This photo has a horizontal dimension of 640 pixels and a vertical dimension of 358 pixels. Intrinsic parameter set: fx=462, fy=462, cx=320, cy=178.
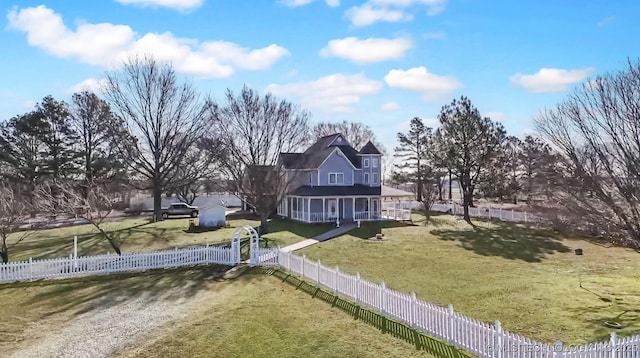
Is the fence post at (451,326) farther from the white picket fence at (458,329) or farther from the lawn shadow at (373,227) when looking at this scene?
the lawn shadow at (373,227)

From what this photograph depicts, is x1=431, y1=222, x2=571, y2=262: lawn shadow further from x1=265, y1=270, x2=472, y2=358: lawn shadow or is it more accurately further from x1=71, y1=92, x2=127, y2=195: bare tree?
x1=71, y1=92, x2=127, y2=195: bare tree

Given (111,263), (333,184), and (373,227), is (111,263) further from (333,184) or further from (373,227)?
(333,184)

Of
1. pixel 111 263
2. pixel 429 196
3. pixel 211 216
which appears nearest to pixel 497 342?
pixel 111 263

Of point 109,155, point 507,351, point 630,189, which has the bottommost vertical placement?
point 507,351

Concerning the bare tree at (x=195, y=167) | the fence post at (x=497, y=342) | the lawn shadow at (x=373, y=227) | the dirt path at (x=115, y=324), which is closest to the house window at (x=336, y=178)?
the lawn shadow at (x=373, y=227)

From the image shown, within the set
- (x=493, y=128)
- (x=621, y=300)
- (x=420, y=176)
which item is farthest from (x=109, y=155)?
(x=621, y=300)

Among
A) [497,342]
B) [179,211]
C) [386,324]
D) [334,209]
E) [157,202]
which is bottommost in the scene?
[386,324]

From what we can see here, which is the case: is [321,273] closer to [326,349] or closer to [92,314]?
[326,349]
